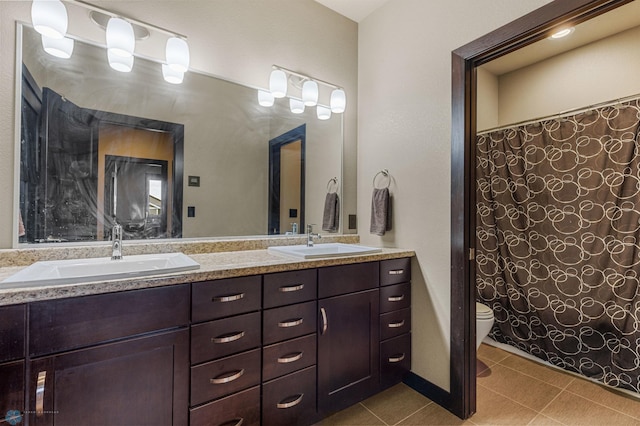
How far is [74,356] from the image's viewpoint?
37.7 inches

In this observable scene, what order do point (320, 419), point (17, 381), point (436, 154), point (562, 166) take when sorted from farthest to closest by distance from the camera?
1. point (562, 166)
2. point (436, 154)
3. point (320, 419)
4. point (17, 381)

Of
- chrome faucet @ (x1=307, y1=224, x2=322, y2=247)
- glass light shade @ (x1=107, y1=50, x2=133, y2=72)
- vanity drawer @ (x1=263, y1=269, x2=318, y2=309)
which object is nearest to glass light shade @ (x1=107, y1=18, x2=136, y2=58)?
glass light shade @ (x1=107, y1=50, x2=133, y2=72)

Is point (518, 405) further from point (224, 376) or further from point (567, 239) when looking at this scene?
point (224, 376)

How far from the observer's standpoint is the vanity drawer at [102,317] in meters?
0.92

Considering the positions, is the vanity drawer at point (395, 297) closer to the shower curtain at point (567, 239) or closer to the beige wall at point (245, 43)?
the beige wall at point (245, 43)

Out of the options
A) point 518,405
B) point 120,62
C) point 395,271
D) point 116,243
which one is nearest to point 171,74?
point 120,62

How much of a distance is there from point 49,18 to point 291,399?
202cm

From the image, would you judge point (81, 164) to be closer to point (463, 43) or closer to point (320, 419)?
point (320, 419)

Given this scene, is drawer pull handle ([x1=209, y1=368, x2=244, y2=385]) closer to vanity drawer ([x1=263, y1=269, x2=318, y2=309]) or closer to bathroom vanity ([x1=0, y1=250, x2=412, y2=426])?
bathroom vanity ([x1=0, y1=250, x2=412, y2=426])

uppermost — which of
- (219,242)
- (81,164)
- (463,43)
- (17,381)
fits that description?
(463,43)

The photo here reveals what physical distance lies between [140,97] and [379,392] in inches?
85.6

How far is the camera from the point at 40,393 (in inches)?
36.0

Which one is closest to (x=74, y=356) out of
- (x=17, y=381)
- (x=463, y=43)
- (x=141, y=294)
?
(x=17, y=381)

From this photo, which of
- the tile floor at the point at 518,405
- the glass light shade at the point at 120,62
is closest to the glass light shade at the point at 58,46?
the glass light shade at the point at 120,62
